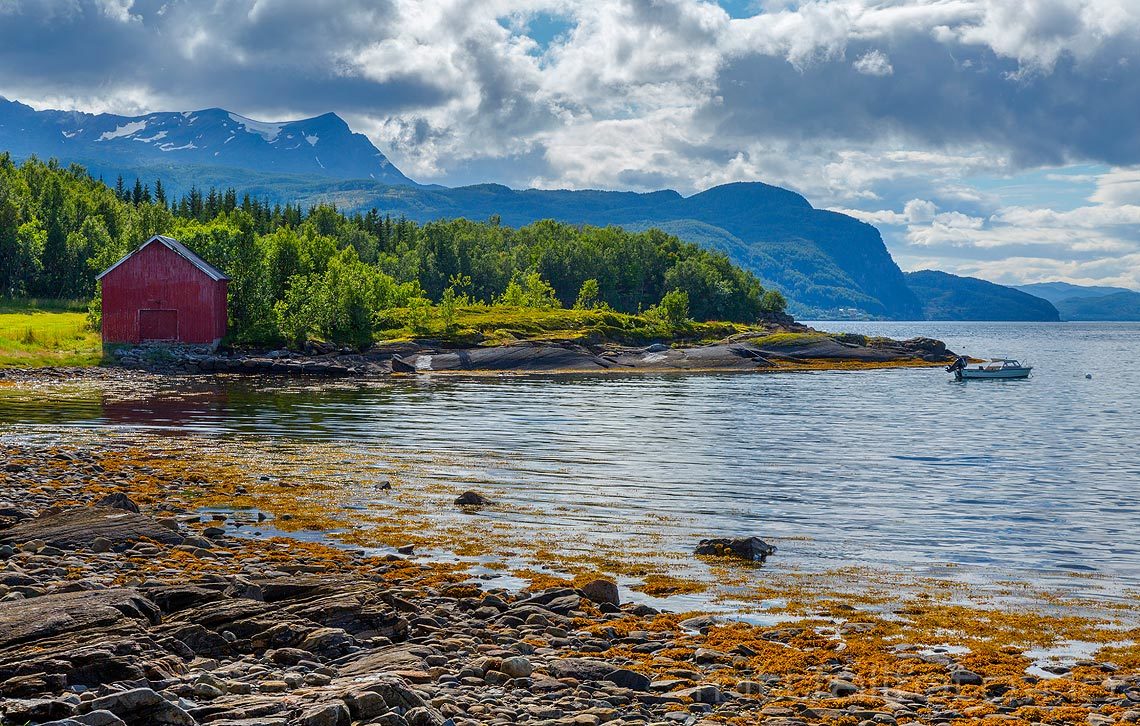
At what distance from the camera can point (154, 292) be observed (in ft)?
298

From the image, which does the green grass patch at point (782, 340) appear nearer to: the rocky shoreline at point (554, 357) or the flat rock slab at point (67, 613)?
the rocky shoreline at point (554, 357)

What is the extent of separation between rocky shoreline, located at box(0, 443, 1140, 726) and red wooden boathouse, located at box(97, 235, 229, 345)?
3019 inches

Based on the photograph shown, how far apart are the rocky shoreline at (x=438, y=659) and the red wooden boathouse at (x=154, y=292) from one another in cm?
7669

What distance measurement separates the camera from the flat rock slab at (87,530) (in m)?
20.1

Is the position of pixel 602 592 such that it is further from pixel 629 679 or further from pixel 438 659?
pixel 438 659

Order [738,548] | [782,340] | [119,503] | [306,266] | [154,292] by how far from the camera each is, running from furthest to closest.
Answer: [782,340] → [306,266] → [154,292] → [119,503] → [738,548]

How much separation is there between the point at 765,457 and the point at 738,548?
805 inches

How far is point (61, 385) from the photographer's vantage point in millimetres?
68562

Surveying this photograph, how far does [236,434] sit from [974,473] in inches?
1253

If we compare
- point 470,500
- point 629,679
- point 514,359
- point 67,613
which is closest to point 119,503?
point 470,500

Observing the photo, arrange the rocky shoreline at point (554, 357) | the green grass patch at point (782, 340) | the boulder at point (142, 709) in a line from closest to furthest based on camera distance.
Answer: the boulder at point (142, 709) < the rocky shoreline at point (554, 357) < the green grass patch at point (782, 340)

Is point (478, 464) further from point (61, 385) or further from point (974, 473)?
point (61, 385)

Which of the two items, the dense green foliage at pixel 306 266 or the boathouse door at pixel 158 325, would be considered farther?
the dense green foliage at pixel 306 266

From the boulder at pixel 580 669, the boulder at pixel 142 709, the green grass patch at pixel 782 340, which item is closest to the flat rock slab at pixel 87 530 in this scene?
the boulder at pixel 142 709
